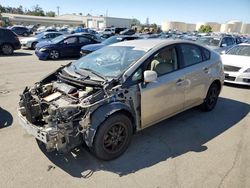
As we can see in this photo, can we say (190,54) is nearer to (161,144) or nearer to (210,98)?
(210,98)

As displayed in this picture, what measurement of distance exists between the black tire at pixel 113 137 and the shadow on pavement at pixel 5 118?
2.32 metres

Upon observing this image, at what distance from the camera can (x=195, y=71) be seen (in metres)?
4.86

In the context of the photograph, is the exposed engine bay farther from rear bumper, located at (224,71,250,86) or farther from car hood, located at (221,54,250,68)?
car hood, located at (221,54,250,68)

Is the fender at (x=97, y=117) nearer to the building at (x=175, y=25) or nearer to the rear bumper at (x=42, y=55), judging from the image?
the rear bumper at (x=42, y=55)

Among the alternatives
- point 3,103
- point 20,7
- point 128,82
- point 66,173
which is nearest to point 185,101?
point 128,82

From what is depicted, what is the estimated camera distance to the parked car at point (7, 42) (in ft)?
49.9

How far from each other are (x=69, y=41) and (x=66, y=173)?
499 inches

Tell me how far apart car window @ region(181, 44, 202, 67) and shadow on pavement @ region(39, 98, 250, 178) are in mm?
1261

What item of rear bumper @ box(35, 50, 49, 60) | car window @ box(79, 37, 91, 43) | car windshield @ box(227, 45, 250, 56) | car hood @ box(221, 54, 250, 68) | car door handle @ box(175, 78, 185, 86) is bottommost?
rear bumper @ box(35, 50, 49, 60)

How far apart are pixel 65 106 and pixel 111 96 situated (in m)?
0.65

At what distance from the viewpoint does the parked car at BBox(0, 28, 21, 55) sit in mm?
15219

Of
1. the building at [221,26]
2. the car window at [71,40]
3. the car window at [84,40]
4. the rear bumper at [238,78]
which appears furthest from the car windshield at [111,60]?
the building at [221,26]

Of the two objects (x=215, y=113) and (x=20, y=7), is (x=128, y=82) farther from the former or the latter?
(x=20, y=7)

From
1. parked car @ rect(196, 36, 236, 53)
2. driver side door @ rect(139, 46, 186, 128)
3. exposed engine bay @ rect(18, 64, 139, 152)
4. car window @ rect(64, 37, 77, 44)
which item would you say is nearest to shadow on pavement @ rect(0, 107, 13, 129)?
exposed engine bay @ rect(18, 64, 139, 152)
